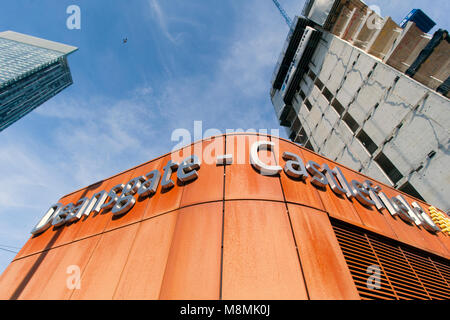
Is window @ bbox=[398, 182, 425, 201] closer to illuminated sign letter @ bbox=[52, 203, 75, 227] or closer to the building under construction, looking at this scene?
the building under construction

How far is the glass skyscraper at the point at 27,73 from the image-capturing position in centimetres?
11512

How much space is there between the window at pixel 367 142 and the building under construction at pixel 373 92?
0.22 feet

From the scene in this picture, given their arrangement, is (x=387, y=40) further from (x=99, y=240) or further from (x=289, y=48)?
(x=99, y=240)

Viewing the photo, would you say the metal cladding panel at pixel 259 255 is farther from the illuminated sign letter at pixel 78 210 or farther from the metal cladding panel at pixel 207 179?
the illuminated sign letter at pixel 78 210

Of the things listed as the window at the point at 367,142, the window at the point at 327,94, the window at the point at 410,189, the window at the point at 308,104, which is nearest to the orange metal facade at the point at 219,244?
the window at the point at 410,189

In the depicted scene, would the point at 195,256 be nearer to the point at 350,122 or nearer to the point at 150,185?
the point at 150,185

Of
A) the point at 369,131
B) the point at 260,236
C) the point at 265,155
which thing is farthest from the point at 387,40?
the point at 260,236

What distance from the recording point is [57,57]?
139 metres

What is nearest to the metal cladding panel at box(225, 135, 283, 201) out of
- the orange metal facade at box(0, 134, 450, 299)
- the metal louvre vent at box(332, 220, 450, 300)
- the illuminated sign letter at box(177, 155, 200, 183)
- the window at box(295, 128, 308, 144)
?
the orange metal facade at box(0, 134, 450, 299)

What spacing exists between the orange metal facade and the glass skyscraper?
470ft

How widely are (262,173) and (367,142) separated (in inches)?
751

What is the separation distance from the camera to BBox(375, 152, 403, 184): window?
60.5 ft

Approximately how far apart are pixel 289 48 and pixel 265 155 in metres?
33.4

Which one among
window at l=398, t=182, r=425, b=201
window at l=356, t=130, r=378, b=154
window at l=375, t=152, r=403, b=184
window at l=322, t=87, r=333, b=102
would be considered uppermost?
window at l=322, t=87, r=333, b=102
